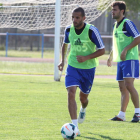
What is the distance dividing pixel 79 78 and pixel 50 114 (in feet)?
5.49

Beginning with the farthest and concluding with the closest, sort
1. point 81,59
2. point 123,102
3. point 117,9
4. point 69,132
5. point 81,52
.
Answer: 1. point 123,102
2. point 117,9
3. point 81,52
4. point 81,59
5. point 69,132

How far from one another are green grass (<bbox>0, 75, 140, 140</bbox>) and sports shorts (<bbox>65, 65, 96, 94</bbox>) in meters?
0.70

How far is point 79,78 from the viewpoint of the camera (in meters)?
6.50

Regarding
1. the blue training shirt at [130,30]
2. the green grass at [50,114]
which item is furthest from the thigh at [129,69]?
the green grass at [50,114]

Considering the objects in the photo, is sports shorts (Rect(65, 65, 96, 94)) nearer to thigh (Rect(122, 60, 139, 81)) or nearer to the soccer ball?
the soccer ball

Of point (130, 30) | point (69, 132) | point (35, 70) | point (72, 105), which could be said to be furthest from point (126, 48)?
point (35, 70)

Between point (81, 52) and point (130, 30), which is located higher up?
point (130, 30)

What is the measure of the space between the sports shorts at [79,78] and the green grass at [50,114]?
0.70 meters

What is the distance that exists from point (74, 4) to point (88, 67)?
8.91 metres

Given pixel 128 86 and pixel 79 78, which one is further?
pixel 128 86

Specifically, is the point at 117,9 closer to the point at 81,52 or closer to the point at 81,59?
the point at 81,52

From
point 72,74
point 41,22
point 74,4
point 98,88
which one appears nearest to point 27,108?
point 72,74

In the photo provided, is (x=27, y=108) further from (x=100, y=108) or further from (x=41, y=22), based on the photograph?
(x=41, y=22)

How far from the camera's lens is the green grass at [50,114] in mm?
6133
